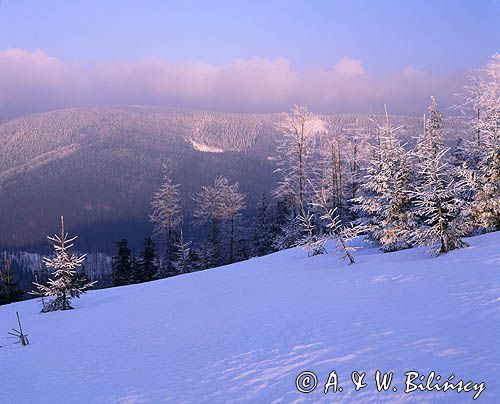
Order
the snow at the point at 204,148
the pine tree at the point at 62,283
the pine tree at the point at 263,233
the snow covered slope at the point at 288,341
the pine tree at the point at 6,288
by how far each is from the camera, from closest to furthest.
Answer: the snow covered slope at the point at 288,341
the pine tree at the point at 62,283
the pine tree at the point at 6,288
the pine tree at the point at 263,233
the snow at the point at 204,148

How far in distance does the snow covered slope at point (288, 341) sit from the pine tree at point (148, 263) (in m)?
25.7

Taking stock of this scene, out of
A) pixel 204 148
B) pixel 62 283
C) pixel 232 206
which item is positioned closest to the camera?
pixel 62 283

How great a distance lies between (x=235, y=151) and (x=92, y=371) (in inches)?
6257

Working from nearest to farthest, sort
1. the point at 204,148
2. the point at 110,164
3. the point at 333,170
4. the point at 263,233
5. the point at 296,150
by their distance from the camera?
the point at 296,150 → the point at 333,170 → the point at 263,233 → the point at 110,164 → the point at 204,148

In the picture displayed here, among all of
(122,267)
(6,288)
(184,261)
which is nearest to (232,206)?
(184,261)

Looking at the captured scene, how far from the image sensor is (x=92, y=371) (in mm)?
8836

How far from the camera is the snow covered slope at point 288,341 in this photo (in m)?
5.81

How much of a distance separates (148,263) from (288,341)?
3573 centimetres

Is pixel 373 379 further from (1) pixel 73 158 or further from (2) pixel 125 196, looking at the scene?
(1) pixel 73 158

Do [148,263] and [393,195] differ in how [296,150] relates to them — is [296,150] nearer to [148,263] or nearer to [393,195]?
[393,195]

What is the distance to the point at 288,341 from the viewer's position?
26.7 ft

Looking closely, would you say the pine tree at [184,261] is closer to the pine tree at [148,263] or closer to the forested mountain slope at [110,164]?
the pine tree at [148,263]

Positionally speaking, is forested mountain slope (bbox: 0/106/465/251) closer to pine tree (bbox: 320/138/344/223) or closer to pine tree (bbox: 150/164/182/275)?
pine tree (bbox: 150/164/182/275)

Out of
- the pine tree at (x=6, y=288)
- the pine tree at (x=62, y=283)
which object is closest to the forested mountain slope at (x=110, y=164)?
the pine tree at (x=6, y=288)
